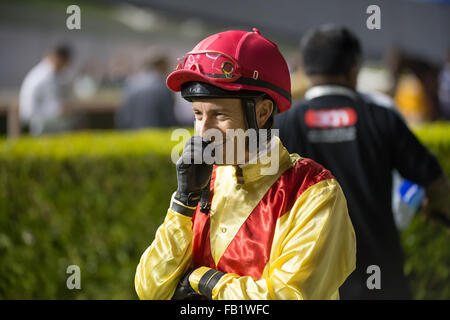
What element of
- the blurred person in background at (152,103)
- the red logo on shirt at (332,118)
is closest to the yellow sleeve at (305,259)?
the red logo on shirt at (332,118)

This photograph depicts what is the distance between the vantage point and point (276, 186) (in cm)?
148

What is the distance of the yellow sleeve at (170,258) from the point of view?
144 centimetres

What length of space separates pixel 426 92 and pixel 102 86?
797 cm

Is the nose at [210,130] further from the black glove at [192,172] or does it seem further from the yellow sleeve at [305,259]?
the yellow sleeve at [305,259]

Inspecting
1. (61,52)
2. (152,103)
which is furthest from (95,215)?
(61,52)

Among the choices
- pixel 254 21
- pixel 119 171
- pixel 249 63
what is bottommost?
pixel 119 171

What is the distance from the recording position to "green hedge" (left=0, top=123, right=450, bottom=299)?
11.3 ft

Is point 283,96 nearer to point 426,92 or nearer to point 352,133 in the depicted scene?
point 352,133

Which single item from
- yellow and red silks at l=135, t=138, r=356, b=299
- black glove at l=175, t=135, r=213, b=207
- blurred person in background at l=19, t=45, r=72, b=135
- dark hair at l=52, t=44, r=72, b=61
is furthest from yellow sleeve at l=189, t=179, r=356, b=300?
dark hair at l=52, t=44, r=72, b=61

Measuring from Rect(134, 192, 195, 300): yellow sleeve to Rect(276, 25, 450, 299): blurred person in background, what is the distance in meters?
0.70

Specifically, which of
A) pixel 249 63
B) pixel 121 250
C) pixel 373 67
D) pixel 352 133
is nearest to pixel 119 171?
pixel 121 250

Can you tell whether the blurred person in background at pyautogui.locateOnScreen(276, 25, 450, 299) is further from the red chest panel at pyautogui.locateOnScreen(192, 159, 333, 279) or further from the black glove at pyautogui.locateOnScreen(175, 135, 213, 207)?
the black glove at pyautogui.locateOnScreen(175, 135, 213, 207)

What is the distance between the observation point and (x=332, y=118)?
2.25 metres

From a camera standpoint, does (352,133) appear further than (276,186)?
Yes
